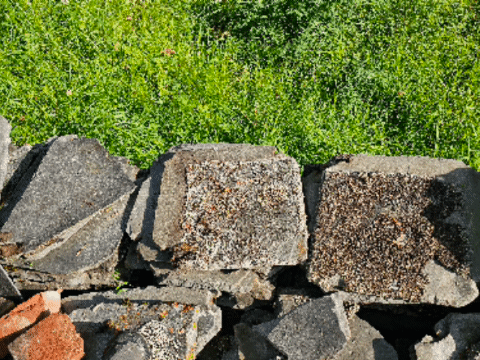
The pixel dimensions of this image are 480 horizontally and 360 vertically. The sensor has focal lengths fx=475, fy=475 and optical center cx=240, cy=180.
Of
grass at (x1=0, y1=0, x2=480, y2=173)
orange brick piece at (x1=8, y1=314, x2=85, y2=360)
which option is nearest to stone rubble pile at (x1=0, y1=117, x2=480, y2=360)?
orange brick piece at (x1=8, y1=314, x2=85, y2=360)

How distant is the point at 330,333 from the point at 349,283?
311mm

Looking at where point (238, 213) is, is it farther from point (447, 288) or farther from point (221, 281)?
point (447, 288)

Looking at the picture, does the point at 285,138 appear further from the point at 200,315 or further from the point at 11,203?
the point at 11,203

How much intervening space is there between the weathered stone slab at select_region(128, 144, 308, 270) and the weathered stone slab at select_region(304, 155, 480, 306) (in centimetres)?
18

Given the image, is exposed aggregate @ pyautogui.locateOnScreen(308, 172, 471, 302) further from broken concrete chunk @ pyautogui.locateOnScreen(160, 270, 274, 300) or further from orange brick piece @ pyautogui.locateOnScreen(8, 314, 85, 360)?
orange brick piece @ pyautogui.locateOnScreen(8, 314, 85, 360)

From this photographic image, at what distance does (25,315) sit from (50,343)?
1.15 ft

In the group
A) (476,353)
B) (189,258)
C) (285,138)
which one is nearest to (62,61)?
(285,138)

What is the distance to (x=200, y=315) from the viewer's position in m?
2.67

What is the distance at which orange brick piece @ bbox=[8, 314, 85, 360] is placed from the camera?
7.87 feet

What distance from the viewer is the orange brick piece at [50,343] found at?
240 centimetres

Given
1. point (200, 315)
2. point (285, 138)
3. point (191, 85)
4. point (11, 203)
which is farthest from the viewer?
point (191, 85)

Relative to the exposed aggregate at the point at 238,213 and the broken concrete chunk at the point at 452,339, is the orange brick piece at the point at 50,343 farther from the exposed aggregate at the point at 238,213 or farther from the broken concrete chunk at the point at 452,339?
the broken concrete chunk at the point at 452,339

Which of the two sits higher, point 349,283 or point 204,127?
point 204,127

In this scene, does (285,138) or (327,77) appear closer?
(285,138)
